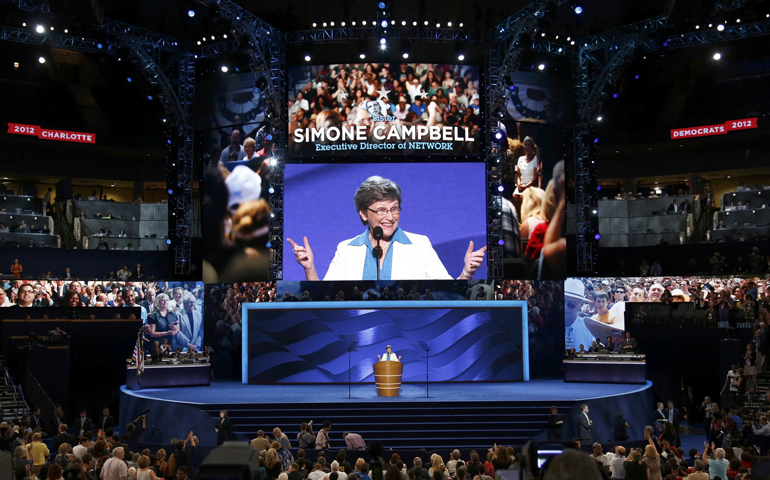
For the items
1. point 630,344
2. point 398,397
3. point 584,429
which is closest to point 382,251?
point 398,397

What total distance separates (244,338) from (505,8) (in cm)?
1473

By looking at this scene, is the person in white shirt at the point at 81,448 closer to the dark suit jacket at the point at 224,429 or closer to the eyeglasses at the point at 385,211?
the dark suit jacket at the point at 224,429

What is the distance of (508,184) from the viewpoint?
28.8 m

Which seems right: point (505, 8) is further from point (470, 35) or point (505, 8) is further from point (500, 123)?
point (500, 123)

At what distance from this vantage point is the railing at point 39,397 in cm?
2269

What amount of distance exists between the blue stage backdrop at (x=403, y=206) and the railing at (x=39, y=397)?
852cm

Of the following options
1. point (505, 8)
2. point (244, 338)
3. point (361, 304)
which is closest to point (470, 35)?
point (505, 8)

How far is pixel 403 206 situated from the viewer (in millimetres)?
28031

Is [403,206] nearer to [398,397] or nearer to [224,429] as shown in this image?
[398,397]

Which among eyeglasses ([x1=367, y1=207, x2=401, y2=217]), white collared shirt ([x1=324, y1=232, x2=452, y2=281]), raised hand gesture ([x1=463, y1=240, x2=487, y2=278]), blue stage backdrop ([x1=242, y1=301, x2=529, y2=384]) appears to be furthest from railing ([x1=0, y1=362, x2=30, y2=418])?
raised hand gesture ([x1=463, y1=240, x2=487, y2=278])

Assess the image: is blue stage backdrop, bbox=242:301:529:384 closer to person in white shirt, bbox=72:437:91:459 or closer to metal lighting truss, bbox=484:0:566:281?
metal lighting truss, bbox=484:0:566:281

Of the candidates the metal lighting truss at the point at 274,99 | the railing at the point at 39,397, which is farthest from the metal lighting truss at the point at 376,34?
the railing at the point at 39,397

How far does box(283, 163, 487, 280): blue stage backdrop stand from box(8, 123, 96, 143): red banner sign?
10.5 m

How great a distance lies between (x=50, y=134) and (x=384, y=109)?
14.3 meters
